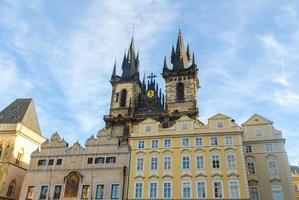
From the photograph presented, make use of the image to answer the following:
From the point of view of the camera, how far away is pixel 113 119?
53938 mm

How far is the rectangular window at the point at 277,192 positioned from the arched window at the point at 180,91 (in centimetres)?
2874

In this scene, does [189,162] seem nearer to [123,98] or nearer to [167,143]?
[167,143]

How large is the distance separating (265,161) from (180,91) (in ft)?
92.3

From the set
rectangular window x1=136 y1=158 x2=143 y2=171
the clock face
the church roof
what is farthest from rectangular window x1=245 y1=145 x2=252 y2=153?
the church roof

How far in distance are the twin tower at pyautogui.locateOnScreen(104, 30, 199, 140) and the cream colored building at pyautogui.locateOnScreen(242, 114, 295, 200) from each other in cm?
1895

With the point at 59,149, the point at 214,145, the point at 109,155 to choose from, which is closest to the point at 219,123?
the point at 214,145

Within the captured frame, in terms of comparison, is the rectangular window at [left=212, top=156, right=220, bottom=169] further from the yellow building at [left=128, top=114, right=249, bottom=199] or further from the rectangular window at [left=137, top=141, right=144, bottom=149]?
the rectangular window at [left=137, top=141, right=144, bottom=149]

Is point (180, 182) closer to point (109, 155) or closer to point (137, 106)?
point (109, 155)

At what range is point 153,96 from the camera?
56.6m

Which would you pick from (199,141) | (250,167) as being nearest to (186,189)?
(199,141)

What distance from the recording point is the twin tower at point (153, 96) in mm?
52878

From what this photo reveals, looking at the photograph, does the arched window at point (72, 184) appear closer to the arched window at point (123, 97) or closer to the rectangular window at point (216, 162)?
the rectangular window at point (216, 162)

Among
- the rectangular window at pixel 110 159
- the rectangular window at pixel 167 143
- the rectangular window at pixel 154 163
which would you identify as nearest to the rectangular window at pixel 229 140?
the rectangular window at pixel 167 143

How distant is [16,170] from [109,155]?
537 inches
